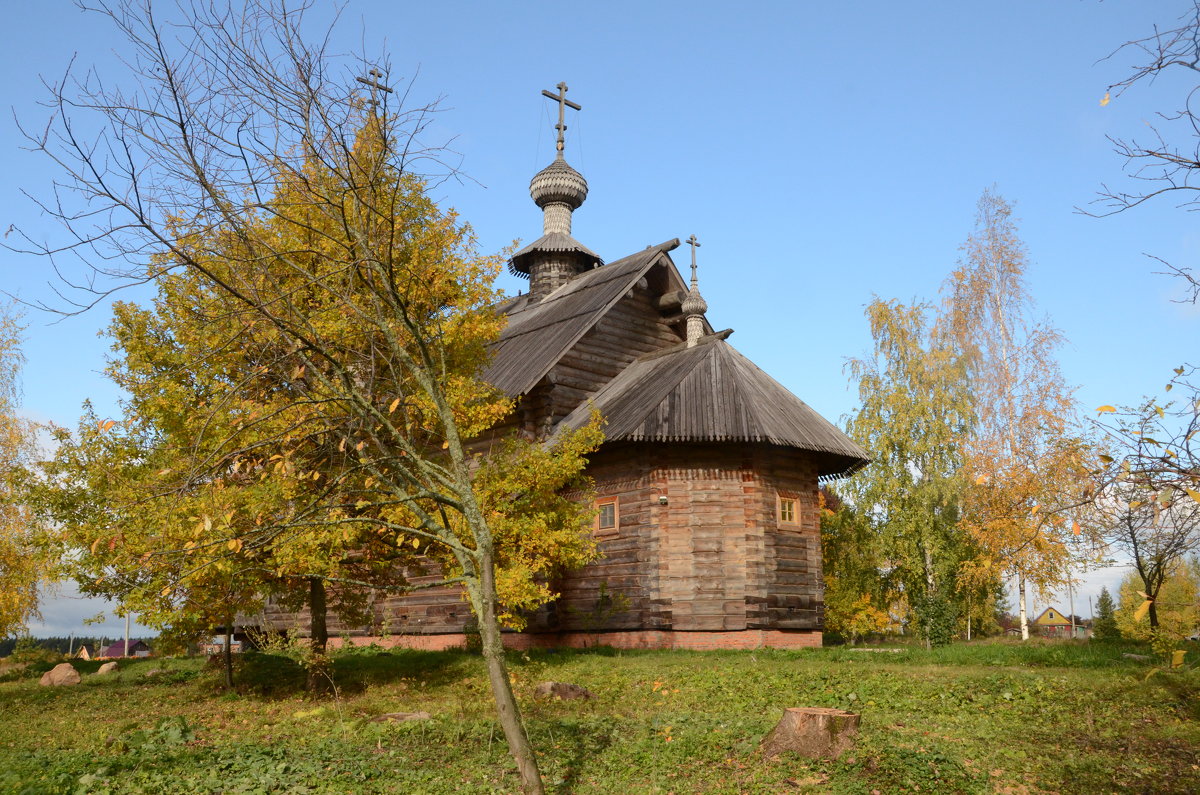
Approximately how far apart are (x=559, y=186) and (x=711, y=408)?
15812 mm

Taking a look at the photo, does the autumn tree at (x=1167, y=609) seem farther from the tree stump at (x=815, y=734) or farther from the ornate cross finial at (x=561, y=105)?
the ornate cross finial at (x=561, y=105)

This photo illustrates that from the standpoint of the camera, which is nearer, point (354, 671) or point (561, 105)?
point (354, 671)

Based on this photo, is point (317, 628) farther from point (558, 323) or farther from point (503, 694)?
point (558, 323)

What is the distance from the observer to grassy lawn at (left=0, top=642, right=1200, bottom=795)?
8.77 m

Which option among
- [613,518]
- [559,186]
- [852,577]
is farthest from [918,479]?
[559,186]

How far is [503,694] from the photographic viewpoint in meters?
7.16

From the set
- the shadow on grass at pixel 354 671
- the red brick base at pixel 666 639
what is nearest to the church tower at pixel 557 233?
the red brick base at pixel 666 639

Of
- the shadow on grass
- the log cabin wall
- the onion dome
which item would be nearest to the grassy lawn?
the shadow on grass

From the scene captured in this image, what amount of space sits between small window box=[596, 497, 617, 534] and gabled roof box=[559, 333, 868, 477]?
178 cm

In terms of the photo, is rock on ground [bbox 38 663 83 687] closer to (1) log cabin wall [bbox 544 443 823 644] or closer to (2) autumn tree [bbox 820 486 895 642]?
(1) log cabin wall [bbox 544 443 823 644]

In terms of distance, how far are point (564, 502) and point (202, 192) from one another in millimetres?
9733

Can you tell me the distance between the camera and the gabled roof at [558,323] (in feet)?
72.3

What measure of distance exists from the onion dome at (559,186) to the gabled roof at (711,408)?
1140cm

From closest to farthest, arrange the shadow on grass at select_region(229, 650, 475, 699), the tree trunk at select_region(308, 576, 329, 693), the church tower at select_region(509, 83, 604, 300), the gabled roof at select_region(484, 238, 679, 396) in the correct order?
the tree trunk at select_region(308, 576, 329, 693), the shadow on grass at select_region(229, 650, 475, 699), the gabled roof at select_region(484, 238, 679, 396), the church tower at select_region(509, 83, 604, 300)
